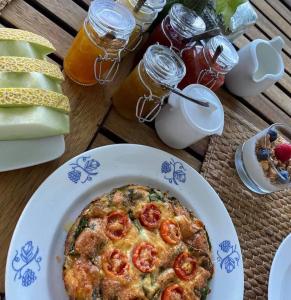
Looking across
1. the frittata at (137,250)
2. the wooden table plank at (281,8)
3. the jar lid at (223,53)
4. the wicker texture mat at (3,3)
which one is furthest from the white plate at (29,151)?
the wooden table plank at (281,8)

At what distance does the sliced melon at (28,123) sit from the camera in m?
0.81

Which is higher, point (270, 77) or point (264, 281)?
point (270, 77)

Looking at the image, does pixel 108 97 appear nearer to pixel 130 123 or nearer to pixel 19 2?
pixel 130 123

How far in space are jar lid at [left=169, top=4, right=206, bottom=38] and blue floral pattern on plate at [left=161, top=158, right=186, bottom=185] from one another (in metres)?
0.31

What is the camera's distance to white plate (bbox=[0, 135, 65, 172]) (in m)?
0.83

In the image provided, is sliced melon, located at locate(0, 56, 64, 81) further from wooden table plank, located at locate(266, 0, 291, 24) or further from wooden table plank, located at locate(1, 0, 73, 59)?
wooden table plank, located at locate(266, 0, 291, 24)

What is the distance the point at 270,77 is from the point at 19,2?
27.1 inches

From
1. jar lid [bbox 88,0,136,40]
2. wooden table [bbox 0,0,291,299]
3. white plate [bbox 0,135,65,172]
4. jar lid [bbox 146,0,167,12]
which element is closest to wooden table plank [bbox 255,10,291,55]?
wooden table [bbox 0,0,291,299]

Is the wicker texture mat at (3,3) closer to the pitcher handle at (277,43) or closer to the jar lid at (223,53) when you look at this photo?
the jar lid at (223,53)

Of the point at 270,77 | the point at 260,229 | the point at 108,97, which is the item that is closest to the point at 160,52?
the point at 108,97

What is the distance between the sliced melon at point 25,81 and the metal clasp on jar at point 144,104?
21cm

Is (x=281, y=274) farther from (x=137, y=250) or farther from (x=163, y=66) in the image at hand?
(x=163, y=66)

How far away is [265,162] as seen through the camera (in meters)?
1.16

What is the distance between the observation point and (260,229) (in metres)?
1.16
